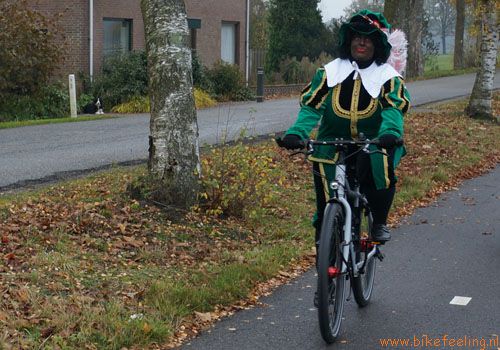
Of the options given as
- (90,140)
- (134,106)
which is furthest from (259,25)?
(90,140)

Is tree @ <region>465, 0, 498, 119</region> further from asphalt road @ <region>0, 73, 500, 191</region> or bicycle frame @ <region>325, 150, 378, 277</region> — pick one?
bicycle frame @ <region>325, 150, 378, 277</region>

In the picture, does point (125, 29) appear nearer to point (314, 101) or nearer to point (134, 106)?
point (134, 106)

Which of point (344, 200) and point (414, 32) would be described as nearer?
point (344, 200)

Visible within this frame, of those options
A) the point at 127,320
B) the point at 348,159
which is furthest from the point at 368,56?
the point at 127,320

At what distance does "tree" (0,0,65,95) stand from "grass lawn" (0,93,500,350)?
40.6 feet

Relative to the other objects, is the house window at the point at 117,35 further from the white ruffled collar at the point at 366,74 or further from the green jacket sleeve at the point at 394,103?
the green jacket sleeve at the point at 394,103

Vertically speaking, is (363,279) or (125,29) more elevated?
(125,29)

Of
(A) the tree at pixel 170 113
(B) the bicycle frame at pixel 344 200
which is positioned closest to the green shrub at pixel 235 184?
(A) the tree at pixel 170 113

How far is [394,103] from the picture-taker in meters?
6.27

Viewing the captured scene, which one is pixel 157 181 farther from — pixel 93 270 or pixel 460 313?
pixel 460 313

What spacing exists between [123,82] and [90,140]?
9534 millimetres

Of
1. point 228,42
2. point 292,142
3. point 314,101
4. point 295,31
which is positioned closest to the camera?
point 292,142

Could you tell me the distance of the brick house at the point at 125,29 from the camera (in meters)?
28.7

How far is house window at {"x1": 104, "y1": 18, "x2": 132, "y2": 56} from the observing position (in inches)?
1200
